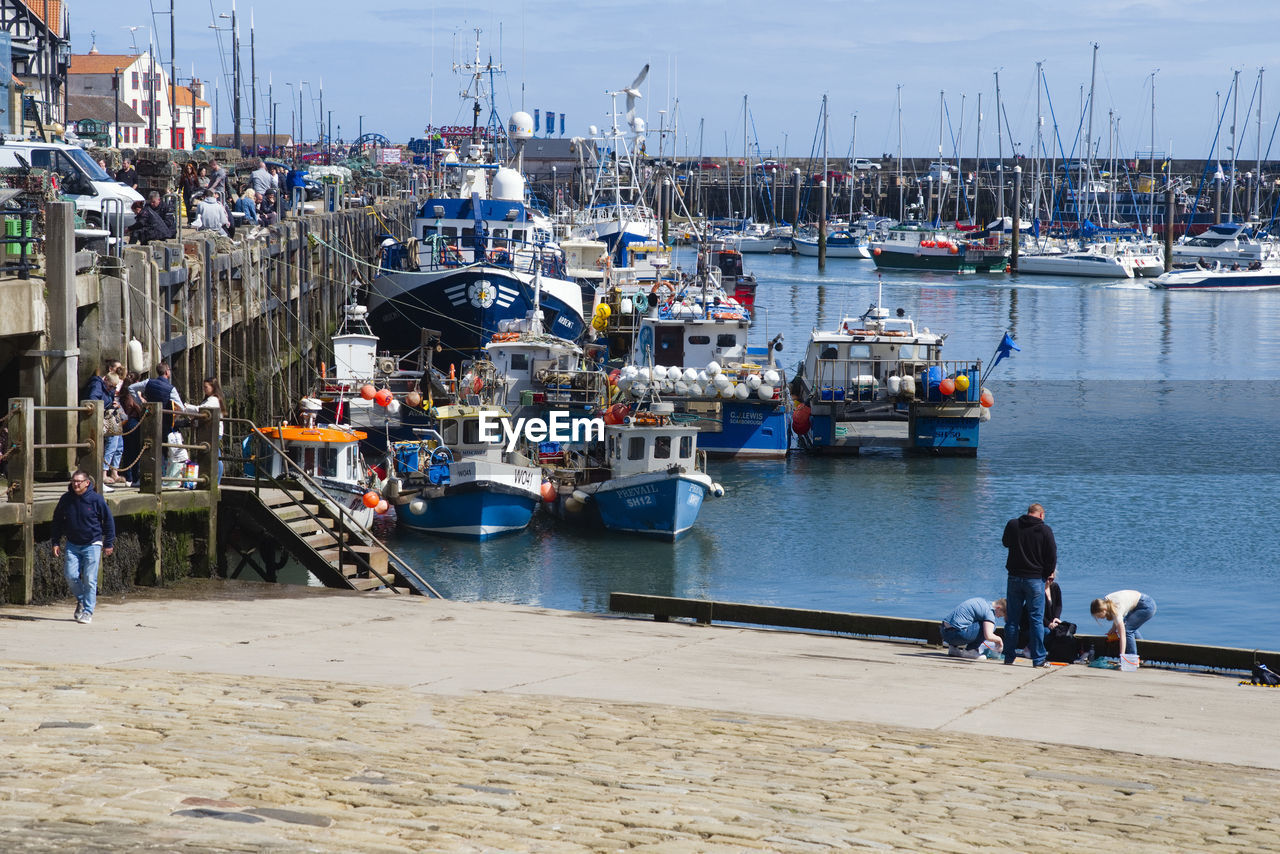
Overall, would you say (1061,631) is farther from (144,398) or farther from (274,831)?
(144,398)

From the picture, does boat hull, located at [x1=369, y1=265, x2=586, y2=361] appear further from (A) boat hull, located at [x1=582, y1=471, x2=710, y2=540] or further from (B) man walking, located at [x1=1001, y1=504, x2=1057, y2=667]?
(B) man walking, located at [x1=1001, y1=504, x2=1057, y2=667]

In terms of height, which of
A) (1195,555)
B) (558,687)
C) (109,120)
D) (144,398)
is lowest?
(1195,555)

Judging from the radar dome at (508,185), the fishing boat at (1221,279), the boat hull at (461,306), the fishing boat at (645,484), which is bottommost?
the fishing boat at (645,484)

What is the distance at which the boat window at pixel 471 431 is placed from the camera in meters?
28.8

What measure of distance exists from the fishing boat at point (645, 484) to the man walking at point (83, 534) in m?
15.5

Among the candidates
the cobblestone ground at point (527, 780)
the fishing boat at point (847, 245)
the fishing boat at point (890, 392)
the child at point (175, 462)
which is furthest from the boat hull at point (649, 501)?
the fishing boat at point (847, 245)

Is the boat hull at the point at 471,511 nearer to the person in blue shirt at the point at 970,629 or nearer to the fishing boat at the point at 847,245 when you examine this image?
the person in blue shirt at the point at 970,629

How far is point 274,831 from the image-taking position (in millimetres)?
7137

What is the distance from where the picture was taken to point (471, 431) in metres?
28.9

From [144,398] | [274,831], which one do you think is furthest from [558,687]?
[144,398]

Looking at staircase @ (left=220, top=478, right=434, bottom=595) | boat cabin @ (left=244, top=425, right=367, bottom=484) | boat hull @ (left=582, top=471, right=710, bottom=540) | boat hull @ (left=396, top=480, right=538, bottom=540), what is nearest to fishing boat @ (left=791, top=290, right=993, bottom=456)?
boat hull @ (left=582, top=471, right=710, bottom=540)

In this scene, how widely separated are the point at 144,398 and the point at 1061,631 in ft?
36.8

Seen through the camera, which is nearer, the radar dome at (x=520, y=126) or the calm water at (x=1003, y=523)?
the calm water at (x=1003, y=523)
